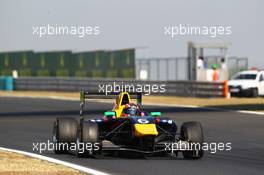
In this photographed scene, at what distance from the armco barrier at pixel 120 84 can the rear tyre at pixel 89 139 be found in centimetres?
1805

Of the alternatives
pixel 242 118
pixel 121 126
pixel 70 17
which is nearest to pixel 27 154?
pixel 121 126

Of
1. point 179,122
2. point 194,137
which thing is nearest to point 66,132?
point 194,137

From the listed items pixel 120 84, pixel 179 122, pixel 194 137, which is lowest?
pixel 179 122

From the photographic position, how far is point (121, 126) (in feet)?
48.4

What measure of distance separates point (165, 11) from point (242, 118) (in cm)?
1805

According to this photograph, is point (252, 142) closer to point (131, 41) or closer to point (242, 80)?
point (242, 80)

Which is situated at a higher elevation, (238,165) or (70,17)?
(70,17)

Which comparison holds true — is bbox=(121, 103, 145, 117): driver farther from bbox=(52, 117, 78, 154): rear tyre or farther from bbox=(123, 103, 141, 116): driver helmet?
bbox=(52, 117, 78, 154): rear tyre

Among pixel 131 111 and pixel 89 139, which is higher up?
pixel 131 111

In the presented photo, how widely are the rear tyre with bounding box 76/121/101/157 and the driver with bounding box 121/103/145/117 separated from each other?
1.11 m

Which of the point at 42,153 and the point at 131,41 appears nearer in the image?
the point at 42,153

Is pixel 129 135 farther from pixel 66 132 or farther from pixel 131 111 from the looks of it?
pixel 66 132

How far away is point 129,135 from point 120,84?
2864 cm

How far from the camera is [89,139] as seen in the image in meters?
14.2
